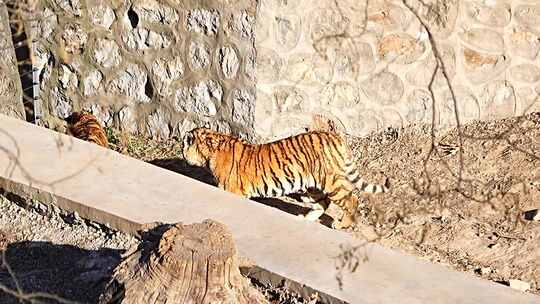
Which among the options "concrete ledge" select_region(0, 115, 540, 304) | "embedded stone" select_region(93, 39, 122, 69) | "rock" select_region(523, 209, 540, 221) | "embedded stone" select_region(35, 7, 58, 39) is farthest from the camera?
"embedded stone" select_region(35, 7, 58, 39)

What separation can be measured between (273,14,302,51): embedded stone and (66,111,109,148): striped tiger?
140cm

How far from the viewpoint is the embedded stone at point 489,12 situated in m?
7.53

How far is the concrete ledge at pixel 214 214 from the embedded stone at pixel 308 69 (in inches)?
66.1

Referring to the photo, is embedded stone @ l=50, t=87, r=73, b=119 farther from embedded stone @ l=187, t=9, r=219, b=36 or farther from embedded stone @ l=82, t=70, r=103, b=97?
embedded stone @ l=187, t=9, r=219, b=36

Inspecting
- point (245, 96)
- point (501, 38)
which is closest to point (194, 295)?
point (245, 96)

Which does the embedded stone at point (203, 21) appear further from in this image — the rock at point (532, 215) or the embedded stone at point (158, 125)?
the rock at point (532, 215)

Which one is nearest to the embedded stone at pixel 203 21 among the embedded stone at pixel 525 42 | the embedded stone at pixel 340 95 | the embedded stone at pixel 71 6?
the embedded stone at pixel 340 95

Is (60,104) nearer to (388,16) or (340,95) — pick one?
(340,95)

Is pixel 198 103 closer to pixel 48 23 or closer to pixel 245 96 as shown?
pixel 245 96

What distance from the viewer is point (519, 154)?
727 centimetres

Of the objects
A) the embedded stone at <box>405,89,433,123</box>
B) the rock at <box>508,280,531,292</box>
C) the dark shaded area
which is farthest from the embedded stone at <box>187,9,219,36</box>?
the rock at <box>508,280,531,292</box>

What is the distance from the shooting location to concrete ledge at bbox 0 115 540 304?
5129 millimetres

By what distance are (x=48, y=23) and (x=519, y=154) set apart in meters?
3.69

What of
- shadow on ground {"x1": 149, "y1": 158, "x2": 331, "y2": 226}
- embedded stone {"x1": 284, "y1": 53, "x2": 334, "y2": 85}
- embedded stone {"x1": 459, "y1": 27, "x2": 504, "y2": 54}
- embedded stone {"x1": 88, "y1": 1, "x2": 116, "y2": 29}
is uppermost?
embedded stone {"x1": 459, "y1": 27, "x2": 504, "y2": 54}
